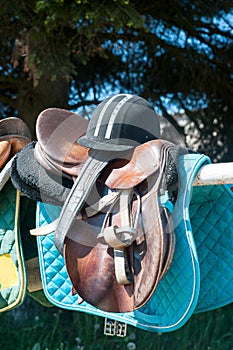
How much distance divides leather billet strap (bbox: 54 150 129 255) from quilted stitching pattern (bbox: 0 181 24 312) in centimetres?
31

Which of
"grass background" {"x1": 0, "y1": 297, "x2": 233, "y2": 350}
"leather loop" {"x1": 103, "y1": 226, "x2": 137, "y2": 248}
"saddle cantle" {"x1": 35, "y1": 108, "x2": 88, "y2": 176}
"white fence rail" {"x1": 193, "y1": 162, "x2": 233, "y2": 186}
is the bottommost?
"grass background" {"x1": 0, "y1": 297, "x2": 233, "y2": 350}

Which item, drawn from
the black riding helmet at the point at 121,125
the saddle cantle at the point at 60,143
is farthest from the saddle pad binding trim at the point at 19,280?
the black riding helmet at the point at 121,125

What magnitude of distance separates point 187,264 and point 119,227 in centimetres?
18

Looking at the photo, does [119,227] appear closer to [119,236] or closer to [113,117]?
[119,236]

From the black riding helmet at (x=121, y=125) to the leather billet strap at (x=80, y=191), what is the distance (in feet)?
0.09

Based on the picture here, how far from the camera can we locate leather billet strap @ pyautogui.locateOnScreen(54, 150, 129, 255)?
1179 mm

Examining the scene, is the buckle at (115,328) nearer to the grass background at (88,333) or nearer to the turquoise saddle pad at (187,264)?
the turquoise saddle pad at (187,264)

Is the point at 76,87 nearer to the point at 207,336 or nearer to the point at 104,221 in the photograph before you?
the point at 207,336

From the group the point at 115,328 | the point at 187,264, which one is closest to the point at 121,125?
the point at 187,264

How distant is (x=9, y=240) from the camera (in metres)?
1.51

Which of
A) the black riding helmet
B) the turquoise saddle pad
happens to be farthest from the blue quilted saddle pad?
the black riding helmet

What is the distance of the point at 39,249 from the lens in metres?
1.49

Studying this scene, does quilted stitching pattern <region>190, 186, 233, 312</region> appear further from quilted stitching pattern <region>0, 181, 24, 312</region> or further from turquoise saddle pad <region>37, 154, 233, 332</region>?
quilted stitching pattern <region>0, 181, 24, 312</region>

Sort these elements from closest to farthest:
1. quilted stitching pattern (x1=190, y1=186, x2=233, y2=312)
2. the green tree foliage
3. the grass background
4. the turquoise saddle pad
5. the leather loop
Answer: the leather loop → the turquoise saddle pad → quilted stitching pattern (x1=190, y1=186, x2=233, y2=312) → the grass background → the green tree foliage
